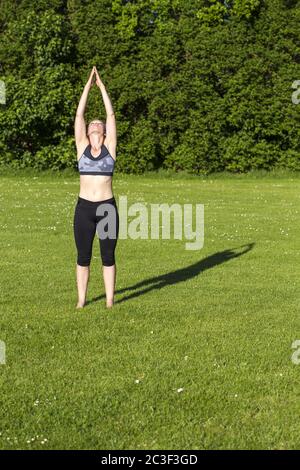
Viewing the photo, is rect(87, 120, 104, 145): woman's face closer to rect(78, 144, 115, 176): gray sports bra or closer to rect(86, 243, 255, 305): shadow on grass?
rect(78, 144, 115, 176): gray sports bra

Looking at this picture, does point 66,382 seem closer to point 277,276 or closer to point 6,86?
point 277,276

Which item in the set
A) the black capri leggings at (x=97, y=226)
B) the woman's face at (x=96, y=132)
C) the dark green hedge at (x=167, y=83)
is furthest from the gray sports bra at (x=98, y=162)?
the dark green hedge at (x=167, y=83)

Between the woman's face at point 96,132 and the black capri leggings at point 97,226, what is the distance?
76 cm

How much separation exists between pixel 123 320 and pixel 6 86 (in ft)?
80.1

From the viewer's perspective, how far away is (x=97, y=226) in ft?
25.6

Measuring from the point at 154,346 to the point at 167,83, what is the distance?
78.4 feet

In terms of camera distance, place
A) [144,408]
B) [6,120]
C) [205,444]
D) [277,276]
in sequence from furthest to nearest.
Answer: [6,120], [277,276], [144,408], [205,444]

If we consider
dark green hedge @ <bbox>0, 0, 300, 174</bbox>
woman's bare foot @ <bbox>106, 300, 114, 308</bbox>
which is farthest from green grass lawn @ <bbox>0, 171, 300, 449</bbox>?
dark green hedge @ <bbox>0, 0, 300, 174</bbox>

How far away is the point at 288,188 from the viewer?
76.4 ft

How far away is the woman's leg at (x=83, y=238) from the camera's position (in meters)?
7.81

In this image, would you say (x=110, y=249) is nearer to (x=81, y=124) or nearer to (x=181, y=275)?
(x=81, y=124)

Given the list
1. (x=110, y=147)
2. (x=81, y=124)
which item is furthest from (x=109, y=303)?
(x=81, y=124)
